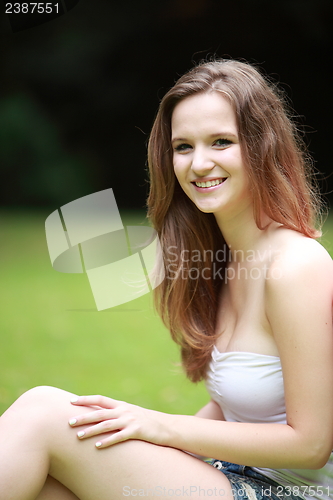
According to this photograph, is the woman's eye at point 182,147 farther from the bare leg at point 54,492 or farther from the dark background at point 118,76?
the dark background at point 118,76

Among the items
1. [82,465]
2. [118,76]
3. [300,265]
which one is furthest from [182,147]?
[118,76]

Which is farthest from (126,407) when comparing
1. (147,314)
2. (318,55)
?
(318,55)

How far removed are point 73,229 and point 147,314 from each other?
1257 mm

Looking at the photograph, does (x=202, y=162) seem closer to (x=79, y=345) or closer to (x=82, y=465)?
(x=82, y=465)

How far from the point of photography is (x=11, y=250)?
6312 mm

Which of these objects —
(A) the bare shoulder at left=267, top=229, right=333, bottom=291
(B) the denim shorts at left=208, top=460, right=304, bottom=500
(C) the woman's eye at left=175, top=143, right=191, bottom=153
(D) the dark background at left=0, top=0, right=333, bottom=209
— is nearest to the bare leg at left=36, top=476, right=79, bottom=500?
(B) the denim shorts at left=208, top=460, right=304, bottom=500

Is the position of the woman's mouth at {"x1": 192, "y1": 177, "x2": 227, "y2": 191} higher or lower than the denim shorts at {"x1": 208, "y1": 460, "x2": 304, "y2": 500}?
higher

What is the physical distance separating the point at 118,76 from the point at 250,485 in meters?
8.84

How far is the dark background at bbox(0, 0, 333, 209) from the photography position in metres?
8.67

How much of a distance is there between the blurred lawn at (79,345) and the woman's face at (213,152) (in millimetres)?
616

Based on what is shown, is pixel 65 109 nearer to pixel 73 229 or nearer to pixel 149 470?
pixel 73 229

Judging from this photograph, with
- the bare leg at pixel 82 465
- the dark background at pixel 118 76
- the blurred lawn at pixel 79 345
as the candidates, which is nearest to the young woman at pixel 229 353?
the bare leg at pixel 82 465

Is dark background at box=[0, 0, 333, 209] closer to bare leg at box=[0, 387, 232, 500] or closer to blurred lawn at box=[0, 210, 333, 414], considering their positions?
blurred lawn at box=[0, 210, 333, 414]

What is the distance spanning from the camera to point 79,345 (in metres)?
3.75
